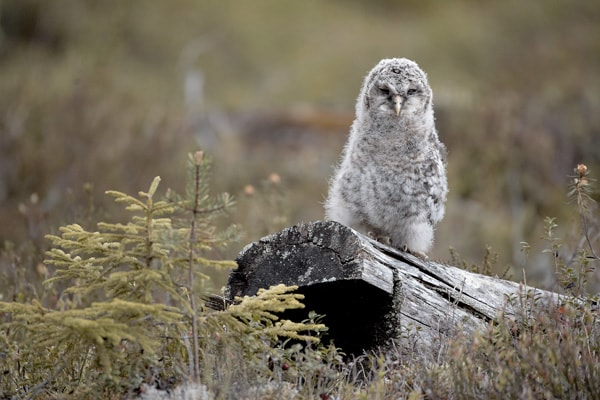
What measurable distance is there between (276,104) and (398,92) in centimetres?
1108

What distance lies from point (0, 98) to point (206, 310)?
6833 millimetres

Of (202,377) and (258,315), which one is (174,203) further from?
(202,377)

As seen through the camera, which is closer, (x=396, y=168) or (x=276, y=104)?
(x=396, y=168)

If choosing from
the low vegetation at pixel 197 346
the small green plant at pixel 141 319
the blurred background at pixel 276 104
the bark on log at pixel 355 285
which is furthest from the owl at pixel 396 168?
the small green plant at pixel 141 319

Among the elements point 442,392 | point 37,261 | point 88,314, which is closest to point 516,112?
point 37,261

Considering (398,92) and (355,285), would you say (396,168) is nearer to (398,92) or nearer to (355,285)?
(398,92)

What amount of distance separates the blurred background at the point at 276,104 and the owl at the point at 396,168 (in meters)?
0.84

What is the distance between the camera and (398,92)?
5219mm

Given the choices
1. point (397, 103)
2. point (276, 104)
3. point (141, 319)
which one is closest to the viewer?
point (141, 319)

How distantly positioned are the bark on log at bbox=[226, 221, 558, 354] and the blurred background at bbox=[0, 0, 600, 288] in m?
1.14

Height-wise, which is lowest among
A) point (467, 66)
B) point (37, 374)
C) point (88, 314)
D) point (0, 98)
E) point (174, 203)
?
point (37, 374)

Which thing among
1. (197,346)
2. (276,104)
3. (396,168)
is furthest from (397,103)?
(276,104)

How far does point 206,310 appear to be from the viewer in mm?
4090

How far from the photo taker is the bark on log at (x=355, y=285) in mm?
4203
